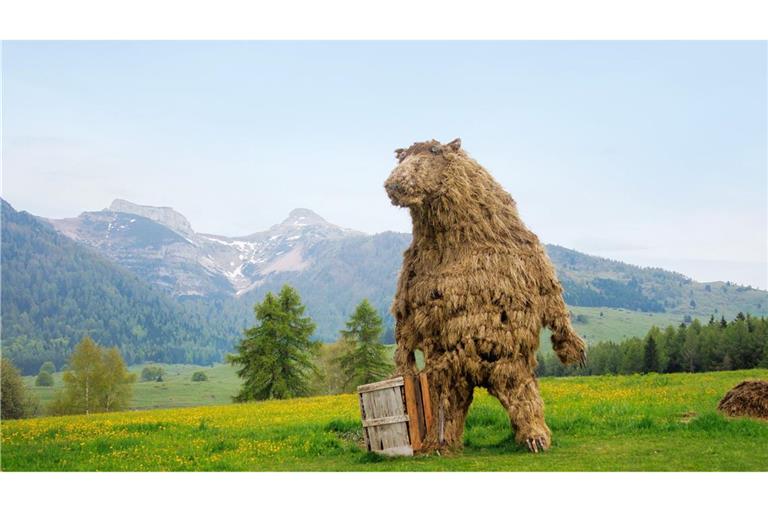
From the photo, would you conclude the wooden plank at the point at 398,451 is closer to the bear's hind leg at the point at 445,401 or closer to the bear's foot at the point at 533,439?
the bear's hind leg at the point at 445,401

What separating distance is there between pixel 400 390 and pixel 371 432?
2.58 ft

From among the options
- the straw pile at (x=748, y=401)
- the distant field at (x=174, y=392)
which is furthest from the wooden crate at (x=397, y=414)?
the distant field at (x=174, y=392)

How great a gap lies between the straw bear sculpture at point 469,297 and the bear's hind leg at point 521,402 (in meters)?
0.01

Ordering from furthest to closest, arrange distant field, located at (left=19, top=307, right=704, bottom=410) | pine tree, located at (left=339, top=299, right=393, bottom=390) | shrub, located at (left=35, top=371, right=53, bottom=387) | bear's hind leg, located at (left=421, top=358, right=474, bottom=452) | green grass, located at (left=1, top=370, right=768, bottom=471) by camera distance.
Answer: distant field, located at (left=19, top=307, right=704, bottom=410)
shrub, located at (left=35, top=371, right=53, bottom=387)
pine tree, located at (left=339, top=299, right=393, bottom=390)
bear's hind leg, located at (left=421, top=358, right=474, bottom=452)
green grass, located at (left=1, top=370, right=768, bottom=471)

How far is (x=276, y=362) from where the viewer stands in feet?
84.3

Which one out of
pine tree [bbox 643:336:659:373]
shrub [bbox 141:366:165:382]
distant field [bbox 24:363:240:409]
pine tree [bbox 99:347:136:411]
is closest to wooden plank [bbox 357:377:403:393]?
pine tree [bbox 643:336:659:373]

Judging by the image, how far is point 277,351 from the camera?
2581 cm

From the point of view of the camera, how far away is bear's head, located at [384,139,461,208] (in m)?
8.45

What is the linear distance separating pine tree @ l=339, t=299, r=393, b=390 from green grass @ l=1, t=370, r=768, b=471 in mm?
11858

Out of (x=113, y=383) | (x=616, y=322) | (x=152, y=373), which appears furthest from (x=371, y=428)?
(x=616, y=322)

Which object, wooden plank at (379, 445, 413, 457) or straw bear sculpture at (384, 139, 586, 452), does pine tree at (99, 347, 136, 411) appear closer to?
wooden plank at (379, 445, 413, 457)

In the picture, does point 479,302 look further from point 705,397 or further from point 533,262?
point 705,397

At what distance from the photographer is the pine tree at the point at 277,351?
25.6m

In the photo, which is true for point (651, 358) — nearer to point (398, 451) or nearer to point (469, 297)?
point (469, 297)
